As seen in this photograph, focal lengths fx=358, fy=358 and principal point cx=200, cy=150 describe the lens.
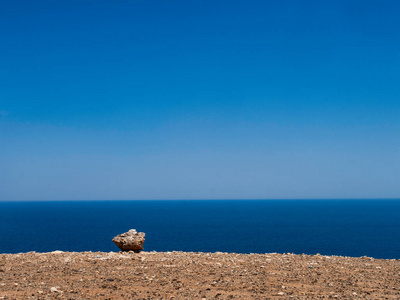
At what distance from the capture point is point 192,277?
39.2ft

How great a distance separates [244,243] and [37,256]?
8489 centimetres

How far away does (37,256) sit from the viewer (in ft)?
51.0

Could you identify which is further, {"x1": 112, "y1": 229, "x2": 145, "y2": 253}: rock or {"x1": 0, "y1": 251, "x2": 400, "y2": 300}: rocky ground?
{"x1": 112, "y1": 229, "x2": 145, "y2": 253}: rock

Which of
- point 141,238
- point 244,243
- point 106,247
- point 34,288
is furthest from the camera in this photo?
point 244,243

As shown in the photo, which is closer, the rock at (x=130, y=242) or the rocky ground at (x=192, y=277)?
the rocky ground at (x=192, y=277)

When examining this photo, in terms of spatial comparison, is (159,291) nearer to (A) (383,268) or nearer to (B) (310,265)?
(B) (310,265)

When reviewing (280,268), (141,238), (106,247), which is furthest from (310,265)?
(106,247)

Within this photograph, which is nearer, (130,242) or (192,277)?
(192,277)

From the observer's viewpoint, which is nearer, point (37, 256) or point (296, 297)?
point (296, 297)

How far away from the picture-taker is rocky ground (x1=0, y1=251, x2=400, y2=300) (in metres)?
10.2

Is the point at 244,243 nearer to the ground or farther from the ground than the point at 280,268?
nearer to the ground

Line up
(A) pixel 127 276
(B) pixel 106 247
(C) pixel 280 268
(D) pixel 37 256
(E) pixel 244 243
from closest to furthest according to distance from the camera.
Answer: (A) pixel 127 276 < (C) pixel 280 268 < (D) pixel 37 256 < (B) pixel 106 247 < (E) pixel 244 243

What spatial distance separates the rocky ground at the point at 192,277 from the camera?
1023 cm

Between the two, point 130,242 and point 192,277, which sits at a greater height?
point 130,242
